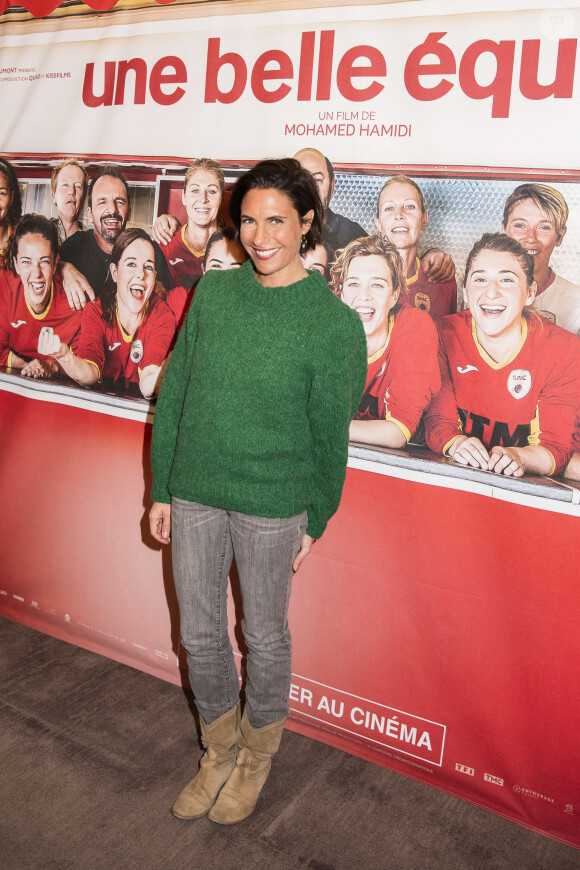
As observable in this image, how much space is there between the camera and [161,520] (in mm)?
1798

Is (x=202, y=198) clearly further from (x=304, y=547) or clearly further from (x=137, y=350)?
(x=304, y=547)

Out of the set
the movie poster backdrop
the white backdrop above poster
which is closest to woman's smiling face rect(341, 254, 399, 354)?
the movie poster backdrop

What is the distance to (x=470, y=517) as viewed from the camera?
183cm

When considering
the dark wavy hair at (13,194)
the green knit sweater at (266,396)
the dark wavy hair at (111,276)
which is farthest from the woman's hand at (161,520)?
the dark wavy hair at (13,194)

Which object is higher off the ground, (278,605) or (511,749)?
(278,605)

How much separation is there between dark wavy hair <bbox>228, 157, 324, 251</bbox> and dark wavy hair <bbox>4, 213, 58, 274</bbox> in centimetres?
99

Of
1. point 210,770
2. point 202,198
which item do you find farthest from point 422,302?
point 210,770

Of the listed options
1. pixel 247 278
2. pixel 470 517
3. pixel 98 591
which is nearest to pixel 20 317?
pixel 98 591

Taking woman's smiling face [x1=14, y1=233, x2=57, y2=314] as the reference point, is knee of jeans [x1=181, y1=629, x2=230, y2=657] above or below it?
below

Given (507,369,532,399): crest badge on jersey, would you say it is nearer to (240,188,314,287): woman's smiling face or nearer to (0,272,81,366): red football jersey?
(240,188,314,287): woman's smiling face

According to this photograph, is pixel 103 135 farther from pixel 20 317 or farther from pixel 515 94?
pixel 515 94

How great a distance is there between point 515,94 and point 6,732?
2.16 metres

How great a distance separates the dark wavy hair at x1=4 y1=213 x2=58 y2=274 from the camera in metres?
2.40

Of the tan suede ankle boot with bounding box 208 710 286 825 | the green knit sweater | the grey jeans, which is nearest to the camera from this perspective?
the green knit sweater
